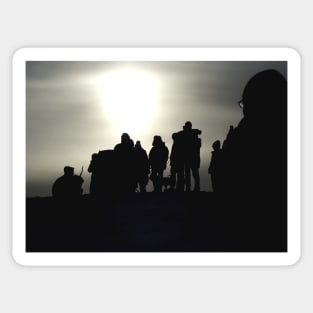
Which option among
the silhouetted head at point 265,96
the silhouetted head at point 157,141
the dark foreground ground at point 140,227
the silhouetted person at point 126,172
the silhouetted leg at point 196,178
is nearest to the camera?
the dark foreground ground at point 140,227

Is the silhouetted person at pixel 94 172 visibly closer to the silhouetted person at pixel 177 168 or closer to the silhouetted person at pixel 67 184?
the silhouetted person at pixel 67 184

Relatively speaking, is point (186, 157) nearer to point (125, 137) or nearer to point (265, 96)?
point (265, 96)

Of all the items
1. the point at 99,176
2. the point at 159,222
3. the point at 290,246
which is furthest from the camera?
the point at 99,176

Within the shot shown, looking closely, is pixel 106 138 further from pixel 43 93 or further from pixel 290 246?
Result: pixel 290 246

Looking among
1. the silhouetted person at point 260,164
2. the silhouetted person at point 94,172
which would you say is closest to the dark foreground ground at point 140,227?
the silhouetted person at point 260,164

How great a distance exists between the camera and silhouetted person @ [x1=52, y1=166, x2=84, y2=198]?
35.2ft

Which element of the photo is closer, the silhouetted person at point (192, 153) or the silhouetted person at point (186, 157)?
the silhouetted person at point (192, 153)

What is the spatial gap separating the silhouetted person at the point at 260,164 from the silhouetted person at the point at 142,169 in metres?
1.07

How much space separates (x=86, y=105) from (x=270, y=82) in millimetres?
2163

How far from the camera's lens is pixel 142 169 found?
13.4 meters

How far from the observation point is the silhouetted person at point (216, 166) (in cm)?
1109

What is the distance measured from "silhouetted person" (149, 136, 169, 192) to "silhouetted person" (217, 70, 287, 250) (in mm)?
759

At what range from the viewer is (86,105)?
1059 cm
